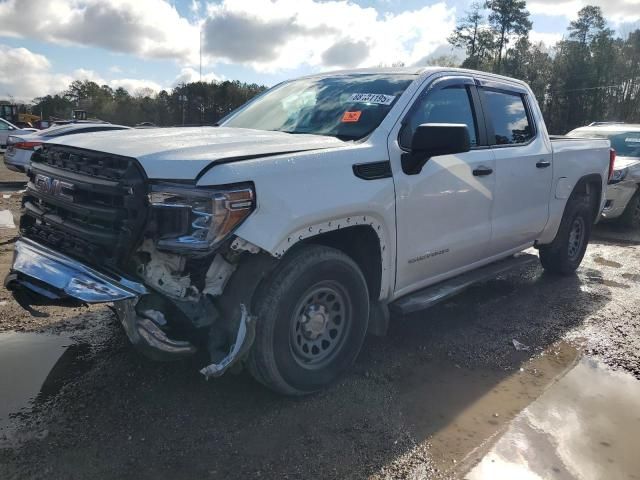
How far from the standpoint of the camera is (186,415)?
3.00m

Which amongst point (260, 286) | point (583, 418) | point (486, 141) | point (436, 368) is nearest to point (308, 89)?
point (486, 141)

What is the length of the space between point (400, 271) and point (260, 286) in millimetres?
1141

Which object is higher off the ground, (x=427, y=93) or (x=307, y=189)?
(x=427, y=93)

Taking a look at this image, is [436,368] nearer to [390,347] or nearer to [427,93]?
[390,347]

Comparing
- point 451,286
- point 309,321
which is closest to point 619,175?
point 451,286

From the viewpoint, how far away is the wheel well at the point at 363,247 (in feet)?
10.8

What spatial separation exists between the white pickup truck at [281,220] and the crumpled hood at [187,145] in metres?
0.01

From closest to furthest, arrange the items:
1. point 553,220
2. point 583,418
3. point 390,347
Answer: point 583,418, point 390,347, point 553,220

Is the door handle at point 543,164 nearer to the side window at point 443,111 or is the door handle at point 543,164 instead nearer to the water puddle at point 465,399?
the side window at point 443,111

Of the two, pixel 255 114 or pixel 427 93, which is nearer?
pixel 427 93

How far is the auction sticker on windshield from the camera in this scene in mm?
3635

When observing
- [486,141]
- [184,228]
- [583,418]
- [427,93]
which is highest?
[427,93]

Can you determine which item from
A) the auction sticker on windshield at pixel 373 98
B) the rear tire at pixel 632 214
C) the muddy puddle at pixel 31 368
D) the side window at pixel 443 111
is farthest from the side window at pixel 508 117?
the rear tire at pixel 632 214


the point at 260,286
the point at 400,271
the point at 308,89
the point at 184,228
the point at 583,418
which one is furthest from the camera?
the point at 308,89
